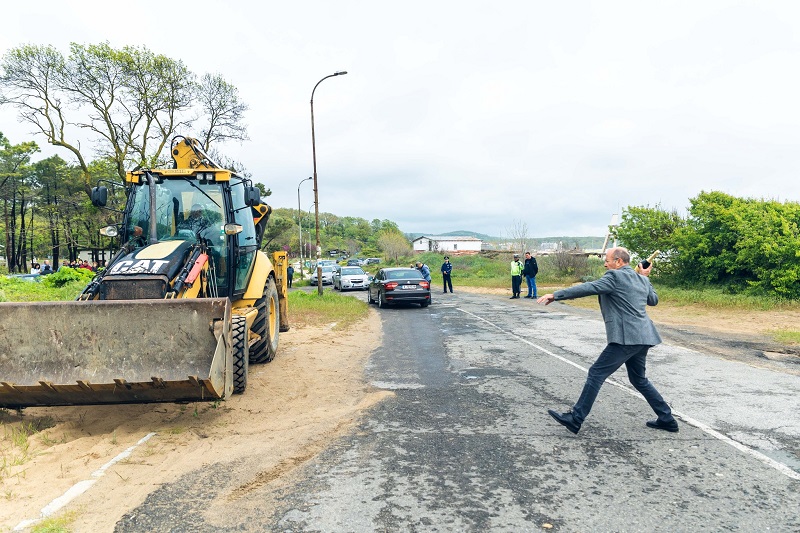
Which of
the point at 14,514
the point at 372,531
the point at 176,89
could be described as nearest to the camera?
the point at 372,531

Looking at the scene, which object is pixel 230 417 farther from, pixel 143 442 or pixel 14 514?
pixel 14 514

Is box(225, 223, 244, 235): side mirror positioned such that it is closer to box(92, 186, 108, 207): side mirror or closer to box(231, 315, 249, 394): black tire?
box(231, 315, 249, 394): black tire

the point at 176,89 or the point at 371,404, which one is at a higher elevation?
the point at 176,89

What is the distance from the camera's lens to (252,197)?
7988mm

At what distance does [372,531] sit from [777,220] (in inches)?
763

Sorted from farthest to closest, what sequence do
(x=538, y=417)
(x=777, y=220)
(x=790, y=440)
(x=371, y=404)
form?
(x=777, y=220) < (x=371, y=404) < (x=538, y=417) < (x=790, y=440)

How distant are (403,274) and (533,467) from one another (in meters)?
16.7

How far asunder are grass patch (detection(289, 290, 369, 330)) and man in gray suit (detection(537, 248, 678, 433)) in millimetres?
9742

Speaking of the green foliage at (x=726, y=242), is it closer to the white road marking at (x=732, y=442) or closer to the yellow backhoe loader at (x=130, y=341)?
the white road marking at (x=732, y=442)

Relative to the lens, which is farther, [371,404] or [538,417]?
[371,404]

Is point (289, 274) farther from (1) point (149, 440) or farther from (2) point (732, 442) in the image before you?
(2) point (732, 442)

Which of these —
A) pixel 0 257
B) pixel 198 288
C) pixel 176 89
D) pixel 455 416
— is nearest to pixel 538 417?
pixel 455 416

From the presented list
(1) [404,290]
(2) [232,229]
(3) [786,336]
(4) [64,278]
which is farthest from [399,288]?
(4) [64,278]

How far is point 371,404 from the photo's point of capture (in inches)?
261
